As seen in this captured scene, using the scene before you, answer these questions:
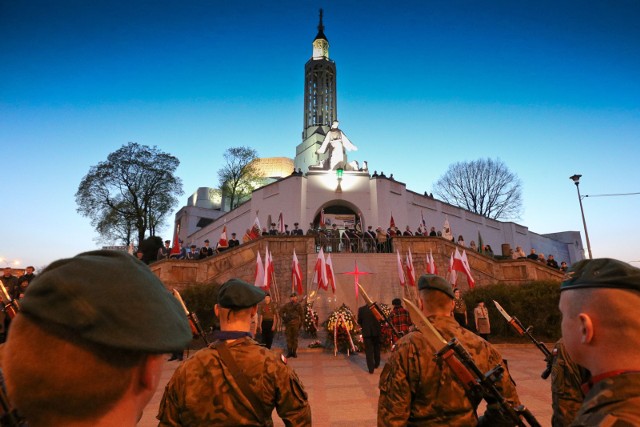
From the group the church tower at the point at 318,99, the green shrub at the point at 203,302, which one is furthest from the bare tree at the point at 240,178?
the green shrub at the point at 203,302

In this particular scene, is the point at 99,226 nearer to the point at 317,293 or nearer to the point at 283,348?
the point at 317,293

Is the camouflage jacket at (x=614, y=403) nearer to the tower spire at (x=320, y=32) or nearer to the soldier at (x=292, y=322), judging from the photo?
the soldier at (x=292, y=322)

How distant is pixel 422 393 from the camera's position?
3.14 meters

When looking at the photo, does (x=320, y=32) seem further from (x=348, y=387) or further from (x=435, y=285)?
(x=435, y=285)

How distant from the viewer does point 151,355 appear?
41.6 inches

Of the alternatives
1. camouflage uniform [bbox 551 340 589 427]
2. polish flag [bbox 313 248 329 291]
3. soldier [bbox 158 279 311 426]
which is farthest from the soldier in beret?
polish flag [bbox 313 248 329 291]

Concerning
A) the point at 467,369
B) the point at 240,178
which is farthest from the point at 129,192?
the point at 467,369

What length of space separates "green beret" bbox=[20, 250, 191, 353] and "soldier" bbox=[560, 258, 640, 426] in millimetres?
1598

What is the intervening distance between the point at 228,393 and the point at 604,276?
2.56 m

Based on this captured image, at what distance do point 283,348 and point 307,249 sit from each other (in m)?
7.80

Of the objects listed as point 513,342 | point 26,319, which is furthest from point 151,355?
point 513,342

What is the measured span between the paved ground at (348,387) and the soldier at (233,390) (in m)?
3.38

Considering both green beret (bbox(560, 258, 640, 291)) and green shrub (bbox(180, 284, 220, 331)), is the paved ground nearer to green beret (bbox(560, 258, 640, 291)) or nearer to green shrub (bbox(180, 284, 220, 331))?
green shrub (bbox(180, 284, 220, 331))

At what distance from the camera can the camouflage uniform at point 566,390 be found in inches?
111
